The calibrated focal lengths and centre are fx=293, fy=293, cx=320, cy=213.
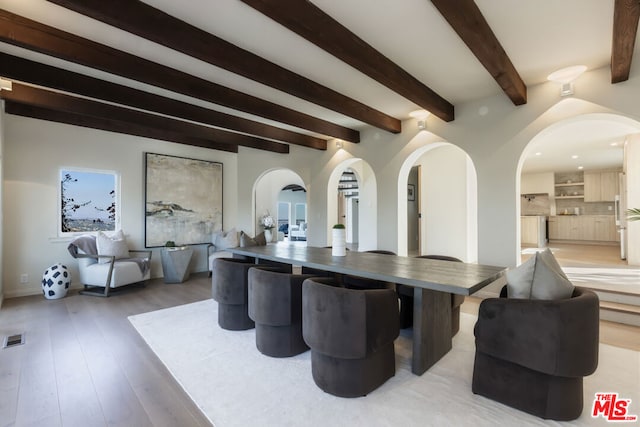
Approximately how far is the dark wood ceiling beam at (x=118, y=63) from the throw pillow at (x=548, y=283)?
3.38 metres

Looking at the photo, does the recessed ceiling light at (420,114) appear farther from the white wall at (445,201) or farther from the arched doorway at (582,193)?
the arched doorway at (582,193)

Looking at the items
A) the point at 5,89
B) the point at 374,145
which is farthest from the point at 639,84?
the point at 5,89

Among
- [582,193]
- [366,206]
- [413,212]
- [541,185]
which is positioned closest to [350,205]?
[413,212]

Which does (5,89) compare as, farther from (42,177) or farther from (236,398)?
(236,398)

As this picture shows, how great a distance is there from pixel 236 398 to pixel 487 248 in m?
3.48

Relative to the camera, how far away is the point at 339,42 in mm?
2367

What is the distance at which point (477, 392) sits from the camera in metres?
1.95

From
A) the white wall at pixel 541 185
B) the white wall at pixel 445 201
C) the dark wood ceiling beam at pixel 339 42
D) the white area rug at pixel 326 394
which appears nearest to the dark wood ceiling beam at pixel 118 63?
the dark wood ceiling beam at pixel 339 42

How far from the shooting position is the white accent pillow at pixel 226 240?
5.98 metres

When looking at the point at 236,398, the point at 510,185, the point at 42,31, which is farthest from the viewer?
the point at 510,185

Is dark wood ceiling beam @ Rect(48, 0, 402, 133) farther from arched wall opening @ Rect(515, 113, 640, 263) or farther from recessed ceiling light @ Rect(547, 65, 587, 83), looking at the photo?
arched wall opening @ Rect(515, 113, 640, 263)

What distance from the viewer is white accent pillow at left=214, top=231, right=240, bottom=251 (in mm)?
5984

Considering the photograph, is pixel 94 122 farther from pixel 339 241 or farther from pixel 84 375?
pixel 339 241

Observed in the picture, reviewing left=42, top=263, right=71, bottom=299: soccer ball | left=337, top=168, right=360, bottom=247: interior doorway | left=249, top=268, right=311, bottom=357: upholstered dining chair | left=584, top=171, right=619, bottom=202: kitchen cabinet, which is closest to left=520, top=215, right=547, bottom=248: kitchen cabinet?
left=584, top=171, right=619, bottom=202: kitchen cabinet
